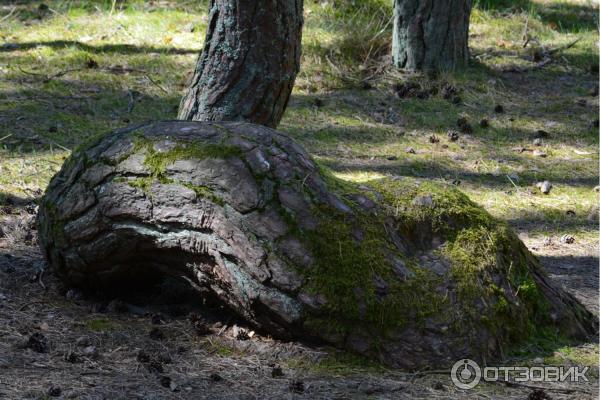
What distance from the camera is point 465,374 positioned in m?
3.93

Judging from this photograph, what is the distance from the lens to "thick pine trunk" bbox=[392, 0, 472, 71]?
9000 millimetres

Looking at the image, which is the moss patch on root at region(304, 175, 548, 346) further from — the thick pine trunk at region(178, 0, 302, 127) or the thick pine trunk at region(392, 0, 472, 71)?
the thick pine trunk at region(392, 0, 472, 71)

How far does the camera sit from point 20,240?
5363 millimetres

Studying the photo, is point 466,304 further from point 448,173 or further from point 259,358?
point 448,173

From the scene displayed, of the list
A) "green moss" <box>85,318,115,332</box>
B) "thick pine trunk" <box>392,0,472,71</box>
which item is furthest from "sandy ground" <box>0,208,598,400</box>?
"thick pine trunk" <box>392,0,472,71</box>

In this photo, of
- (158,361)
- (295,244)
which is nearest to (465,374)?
(295,244)

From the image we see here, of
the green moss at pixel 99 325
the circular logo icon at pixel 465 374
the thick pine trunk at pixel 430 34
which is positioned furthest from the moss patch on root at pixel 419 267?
the thick pine trunk at pixel 430 34

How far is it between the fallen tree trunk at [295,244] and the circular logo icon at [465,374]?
5cm

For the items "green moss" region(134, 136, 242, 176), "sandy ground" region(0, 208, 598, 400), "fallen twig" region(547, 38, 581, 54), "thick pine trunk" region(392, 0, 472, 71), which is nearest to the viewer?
"sandy ground" region(0, 208, 598, 400)

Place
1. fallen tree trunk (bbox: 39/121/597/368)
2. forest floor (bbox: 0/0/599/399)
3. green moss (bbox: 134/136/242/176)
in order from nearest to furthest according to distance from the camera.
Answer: forest floor (bbox: 0/0/599/399) → fallen tree trunk (bbox: 39/121/597/368) → green moss (bbox: 134/136/242/176)

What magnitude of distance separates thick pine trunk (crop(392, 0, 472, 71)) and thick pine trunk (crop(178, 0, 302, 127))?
3.93 m

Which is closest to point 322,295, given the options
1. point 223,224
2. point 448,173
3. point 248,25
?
point 223,224

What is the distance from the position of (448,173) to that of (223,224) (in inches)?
153

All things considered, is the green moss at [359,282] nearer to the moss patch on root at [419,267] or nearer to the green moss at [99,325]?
the moss patch on root at [419,267]
